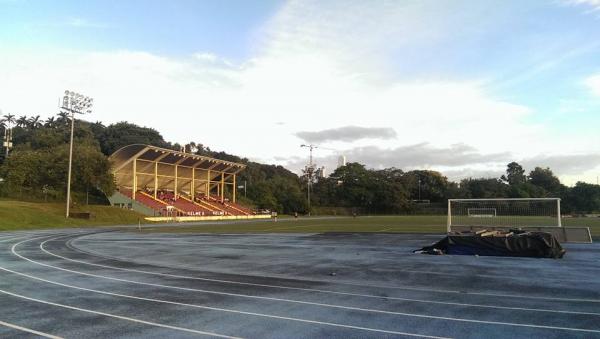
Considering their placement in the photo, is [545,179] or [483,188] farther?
[545,179]

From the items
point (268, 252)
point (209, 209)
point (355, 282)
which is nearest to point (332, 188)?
point (209, 209)

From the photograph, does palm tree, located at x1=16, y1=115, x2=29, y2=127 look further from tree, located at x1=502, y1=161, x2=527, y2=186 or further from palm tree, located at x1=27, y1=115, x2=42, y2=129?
tree, located at x1=502, y1=161, x2=527, y2=186

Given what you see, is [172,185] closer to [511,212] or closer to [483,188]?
[511,212]

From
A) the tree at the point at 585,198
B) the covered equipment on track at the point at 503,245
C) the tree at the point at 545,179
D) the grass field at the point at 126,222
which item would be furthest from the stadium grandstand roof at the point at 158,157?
the tree at the point at 545,179

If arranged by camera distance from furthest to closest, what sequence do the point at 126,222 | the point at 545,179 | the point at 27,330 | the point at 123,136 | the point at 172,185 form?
the point at 545,179 → the point at 123,136 → the point at 172,185 → the point at 126,222 → the point at 27,330

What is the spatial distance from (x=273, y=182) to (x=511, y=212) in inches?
3346

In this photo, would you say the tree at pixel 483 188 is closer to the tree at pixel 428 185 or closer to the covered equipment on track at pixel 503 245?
the tree at pixel 428 185

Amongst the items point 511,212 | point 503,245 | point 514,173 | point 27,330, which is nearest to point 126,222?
point 511,212

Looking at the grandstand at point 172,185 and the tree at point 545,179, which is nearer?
the grandstand at point 172,185

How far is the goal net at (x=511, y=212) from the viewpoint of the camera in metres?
26.8

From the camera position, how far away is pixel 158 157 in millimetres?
76938

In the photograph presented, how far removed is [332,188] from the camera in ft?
419

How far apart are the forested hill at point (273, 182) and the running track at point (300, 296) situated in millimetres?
48152

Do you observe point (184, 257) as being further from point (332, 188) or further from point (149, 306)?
point (332, 188)
